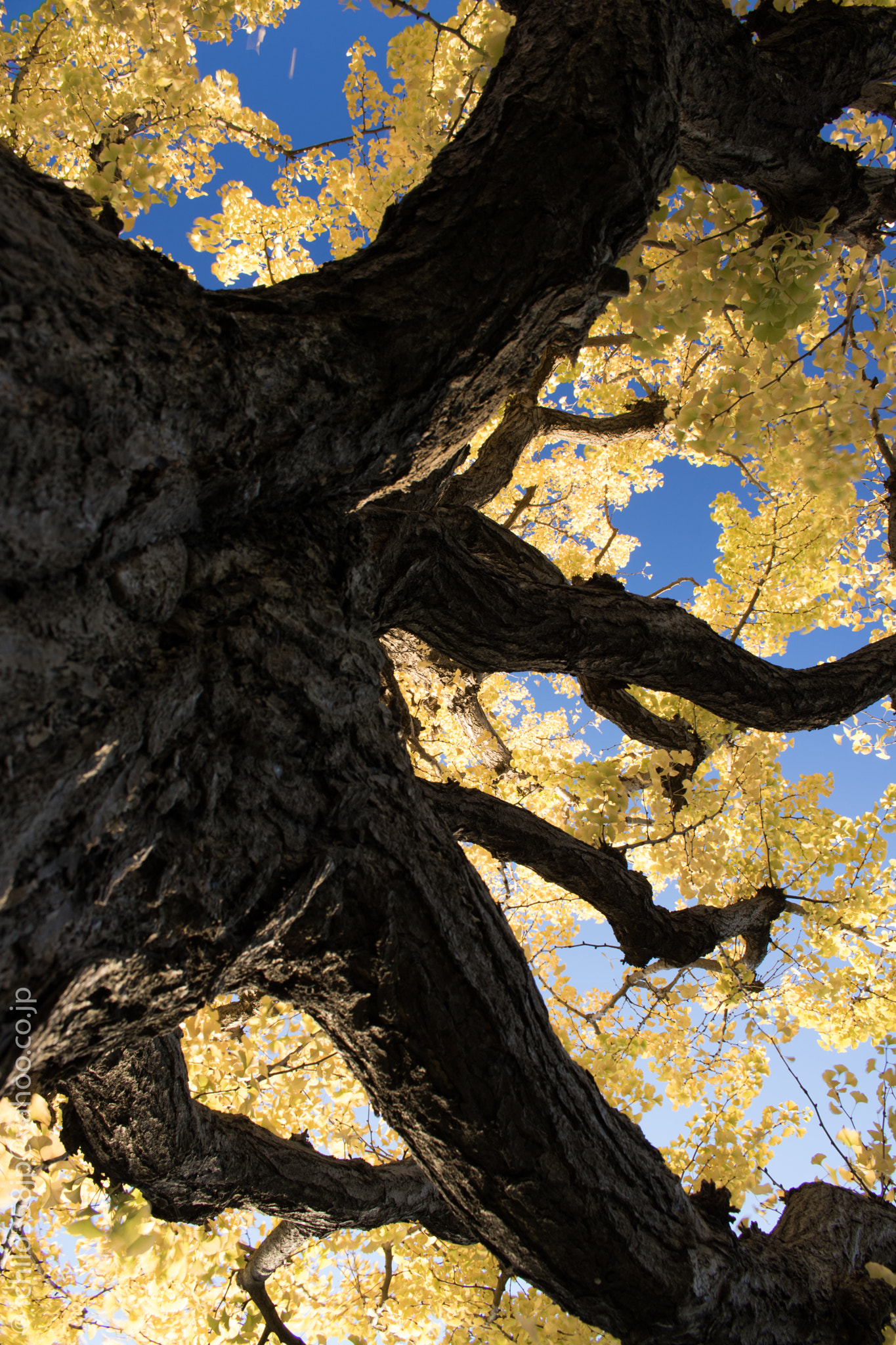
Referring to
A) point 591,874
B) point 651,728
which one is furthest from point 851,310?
point 591,874

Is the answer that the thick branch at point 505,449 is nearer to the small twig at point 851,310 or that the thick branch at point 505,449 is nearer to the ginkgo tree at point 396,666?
the ginkgo tree at point 396,666

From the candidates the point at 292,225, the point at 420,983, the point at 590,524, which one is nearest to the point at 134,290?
the point at 420,983

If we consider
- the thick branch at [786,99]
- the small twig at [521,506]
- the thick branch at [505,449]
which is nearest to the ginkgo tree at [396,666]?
the thick branch at [786,99]

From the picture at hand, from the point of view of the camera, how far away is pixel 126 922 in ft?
4.45

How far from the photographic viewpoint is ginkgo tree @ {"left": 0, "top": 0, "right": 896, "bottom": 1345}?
136 centimetres

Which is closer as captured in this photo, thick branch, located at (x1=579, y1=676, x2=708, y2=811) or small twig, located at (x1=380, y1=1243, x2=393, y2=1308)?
thick branch, located at (x1=579, y1=676, x2=708, y2=811)

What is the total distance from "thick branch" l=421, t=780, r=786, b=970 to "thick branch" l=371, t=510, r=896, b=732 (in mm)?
998

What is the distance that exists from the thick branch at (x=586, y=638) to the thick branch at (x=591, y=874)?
1.00 meters

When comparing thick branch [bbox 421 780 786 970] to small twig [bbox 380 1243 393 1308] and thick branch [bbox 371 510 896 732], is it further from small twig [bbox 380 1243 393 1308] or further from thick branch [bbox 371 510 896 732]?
small twig [bbox 380 1243 393 1308]

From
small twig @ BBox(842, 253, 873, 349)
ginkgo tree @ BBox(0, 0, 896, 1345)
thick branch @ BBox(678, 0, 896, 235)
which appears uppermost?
small twig @ BBox(842, 253, 873, 349)

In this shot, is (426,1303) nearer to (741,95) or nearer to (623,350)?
(741,95)

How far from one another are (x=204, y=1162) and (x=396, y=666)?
3.35 m

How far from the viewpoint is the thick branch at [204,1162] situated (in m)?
2.69

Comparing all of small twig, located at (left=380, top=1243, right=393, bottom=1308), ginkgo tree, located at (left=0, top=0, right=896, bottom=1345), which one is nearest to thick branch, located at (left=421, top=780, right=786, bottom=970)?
ginkgo tree, located at (left=0, top=0, right=896, bottom=1345)
